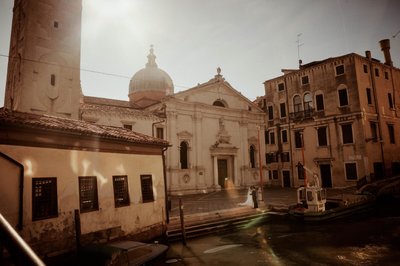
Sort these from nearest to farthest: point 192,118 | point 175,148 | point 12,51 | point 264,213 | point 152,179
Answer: point 152,179, point 264,213, point 12,51, point 175,148, point 192,118

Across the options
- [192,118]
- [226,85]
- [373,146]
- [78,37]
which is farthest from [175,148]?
[373,146]

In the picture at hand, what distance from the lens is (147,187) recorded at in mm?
12148

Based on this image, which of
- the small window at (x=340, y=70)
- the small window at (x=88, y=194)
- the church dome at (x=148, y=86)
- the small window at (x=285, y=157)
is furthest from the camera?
the church dome at (x=148, y=86)

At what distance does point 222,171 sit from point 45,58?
18.2m

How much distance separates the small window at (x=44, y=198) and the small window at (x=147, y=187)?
384 centimetres

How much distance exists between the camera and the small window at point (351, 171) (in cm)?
2511

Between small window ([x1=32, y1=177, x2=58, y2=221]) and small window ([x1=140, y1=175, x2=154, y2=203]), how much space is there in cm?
384

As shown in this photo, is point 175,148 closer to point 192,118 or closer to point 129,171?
point 192,118

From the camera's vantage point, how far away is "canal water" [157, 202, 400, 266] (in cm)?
978

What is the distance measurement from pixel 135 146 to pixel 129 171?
1137 mm

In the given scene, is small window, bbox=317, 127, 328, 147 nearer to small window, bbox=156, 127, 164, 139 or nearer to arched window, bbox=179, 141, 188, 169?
arched window, bbox=179, 141, 188, 169

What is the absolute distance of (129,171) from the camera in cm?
1137

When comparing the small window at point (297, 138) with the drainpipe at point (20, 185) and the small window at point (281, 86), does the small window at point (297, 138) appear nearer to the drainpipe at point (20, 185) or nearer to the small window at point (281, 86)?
the small window at point (281, 86)

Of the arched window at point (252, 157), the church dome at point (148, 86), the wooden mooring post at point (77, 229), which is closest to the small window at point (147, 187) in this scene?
the wooden mooring post at point (77, 229)
